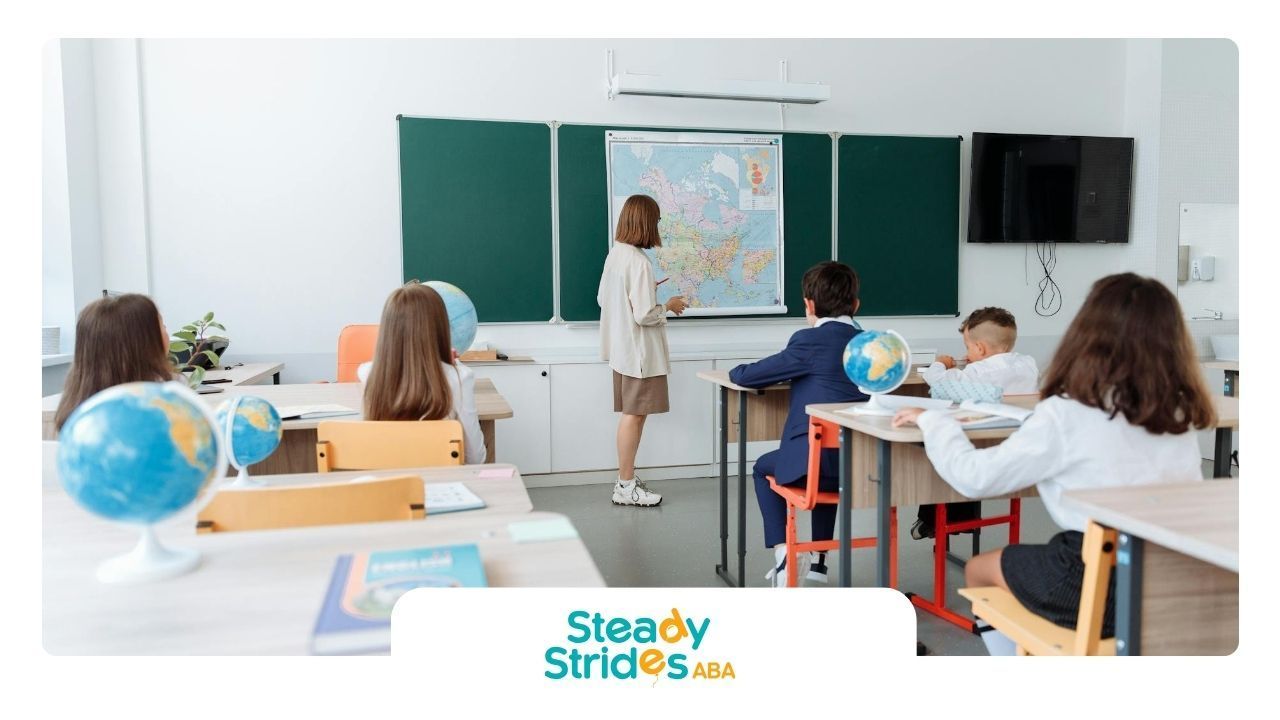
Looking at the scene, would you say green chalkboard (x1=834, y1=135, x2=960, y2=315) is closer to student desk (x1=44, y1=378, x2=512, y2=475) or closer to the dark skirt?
student desk (x1=44, y1=378, x2=512, y2=475)

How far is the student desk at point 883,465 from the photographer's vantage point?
2.04 m

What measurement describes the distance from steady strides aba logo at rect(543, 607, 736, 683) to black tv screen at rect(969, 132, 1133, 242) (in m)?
1.76

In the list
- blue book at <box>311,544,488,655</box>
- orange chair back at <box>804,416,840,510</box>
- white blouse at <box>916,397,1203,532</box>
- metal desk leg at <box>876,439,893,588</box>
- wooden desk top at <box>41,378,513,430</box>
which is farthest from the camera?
wooden desk top at <box>41,378,513,430</box>

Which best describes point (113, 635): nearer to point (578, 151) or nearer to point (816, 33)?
point (816, 33)

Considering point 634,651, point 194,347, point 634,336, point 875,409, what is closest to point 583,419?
point 634,336

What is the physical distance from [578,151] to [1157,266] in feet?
10.4

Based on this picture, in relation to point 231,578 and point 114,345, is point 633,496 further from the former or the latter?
point 231,578

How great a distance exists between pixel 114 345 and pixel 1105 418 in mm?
1905

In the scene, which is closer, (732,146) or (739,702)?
(739,702)

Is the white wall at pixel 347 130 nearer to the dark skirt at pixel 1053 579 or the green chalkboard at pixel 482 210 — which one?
the green chalkboard at pixel 482 210

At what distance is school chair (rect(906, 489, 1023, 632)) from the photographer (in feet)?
8.21

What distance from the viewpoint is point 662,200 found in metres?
4.62

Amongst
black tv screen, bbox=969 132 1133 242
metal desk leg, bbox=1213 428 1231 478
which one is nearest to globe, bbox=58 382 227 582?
black tv screen, bbox=969 132 1133 242

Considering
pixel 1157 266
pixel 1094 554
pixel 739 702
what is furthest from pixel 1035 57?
pixel 739 702
